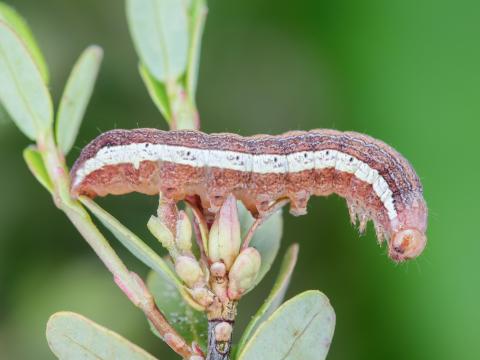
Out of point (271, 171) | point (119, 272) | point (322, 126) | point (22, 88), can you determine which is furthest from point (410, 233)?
point (322, 126)

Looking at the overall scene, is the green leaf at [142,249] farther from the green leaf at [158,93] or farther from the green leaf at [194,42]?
the green leaf at [194,42]

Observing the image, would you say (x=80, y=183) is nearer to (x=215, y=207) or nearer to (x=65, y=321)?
(x=215, y=207)

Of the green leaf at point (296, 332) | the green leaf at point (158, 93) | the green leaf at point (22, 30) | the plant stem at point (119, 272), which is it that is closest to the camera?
the green leaf at point (296, 332)

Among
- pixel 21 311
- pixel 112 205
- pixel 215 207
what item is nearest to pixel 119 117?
pixel 112 205

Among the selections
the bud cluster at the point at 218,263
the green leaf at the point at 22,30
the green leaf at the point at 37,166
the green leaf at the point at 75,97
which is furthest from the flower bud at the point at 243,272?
the green leaf at the point at 22,30

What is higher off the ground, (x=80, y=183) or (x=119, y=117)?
(x=119, y=117)

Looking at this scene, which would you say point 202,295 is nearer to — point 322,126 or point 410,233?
point 410,233

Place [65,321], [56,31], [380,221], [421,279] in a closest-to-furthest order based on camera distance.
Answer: [65,321], [380,221], [421,279], [56,31]
